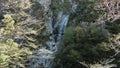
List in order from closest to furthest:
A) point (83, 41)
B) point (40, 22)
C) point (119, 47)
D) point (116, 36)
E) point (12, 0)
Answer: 1. point (119, 47)
2. point (116, 36)
3. point (83, 41)
4. point (12, 0)
5. point (40, 22)

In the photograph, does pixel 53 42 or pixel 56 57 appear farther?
pixel 53 42

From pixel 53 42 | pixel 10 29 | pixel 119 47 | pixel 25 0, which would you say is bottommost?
pixel 53 42

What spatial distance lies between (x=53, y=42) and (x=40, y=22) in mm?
1311

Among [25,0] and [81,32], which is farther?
[25,0]

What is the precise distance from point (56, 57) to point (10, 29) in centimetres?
223

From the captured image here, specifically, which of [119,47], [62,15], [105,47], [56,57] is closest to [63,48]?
[56,57]

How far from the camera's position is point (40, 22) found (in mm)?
12320

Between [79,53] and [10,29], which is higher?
[10,29]

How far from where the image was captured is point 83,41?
9.73 m

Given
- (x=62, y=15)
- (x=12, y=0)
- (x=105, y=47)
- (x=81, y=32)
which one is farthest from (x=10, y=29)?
(x=62, y=15)

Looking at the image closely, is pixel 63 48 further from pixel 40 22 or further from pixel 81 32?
pixel 40 22

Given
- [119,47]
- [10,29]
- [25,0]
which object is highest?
[25,0]

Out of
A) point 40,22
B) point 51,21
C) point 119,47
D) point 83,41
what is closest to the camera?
point 119,47

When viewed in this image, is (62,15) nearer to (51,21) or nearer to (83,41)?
(51,21)
